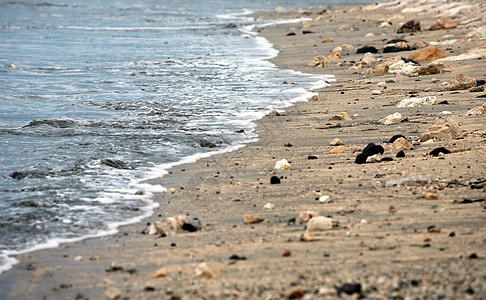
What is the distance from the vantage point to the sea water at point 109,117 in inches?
219

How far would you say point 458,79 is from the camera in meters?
10.0

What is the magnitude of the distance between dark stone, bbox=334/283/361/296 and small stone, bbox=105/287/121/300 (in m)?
1.23

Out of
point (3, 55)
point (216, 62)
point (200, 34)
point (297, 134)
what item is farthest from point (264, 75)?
point (200, 34)

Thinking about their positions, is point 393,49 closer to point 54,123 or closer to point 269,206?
point 54,123

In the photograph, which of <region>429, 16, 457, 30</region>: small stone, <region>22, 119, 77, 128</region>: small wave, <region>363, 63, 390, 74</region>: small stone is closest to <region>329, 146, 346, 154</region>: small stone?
<region>22, 119, 77, 128</region>: small wave

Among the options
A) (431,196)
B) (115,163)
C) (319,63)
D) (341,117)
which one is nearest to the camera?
(431,196)

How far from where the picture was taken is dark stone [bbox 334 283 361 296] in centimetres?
342

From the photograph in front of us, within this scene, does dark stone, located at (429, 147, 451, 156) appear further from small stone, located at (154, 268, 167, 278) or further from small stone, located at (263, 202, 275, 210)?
small stone, located at (154, 268, 167, 278)

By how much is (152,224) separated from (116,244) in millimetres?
325

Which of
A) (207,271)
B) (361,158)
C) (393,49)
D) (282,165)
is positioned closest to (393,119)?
(361,158)

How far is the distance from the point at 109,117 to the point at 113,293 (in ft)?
21.3

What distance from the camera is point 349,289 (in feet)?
11.3

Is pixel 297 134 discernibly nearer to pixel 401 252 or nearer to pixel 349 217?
pixel 349 217

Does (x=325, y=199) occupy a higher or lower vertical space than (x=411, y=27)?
lower
